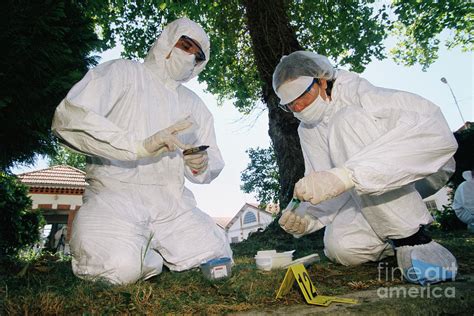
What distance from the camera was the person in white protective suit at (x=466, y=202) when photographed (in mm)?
6387

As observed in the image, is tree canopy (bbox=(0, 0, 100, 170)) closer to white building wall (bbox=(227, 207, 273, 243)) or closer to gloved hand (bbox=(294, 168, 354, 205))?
gloved hand (bbox=(294, 168, 354, 205))

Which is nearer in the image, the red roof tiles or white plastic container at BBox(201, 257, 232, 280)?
white plastic container at BBox(201, 257, 232, 280)

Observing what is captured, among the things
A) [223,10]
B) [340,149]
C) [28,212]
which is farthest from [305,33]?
[28,212]

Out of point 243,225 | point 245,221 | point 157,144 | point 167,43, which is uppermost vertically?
point 167,43

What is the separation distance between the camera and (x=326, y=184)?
1624mm

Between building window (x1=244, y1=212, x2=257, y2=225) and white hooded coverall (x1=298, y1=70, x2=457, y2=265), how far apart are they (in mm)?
48638

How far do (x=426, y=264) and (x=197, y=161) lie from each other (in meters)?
1.70

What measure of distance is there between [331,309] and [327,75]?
1.75 metres

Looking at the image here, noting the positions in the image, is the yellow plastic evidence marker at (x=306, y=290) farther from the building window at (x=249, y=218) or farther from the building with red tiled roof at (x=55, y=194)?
the building window at (x=249, y=218)

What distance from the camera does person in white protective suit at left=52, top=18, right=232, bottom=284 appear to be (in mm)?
1886

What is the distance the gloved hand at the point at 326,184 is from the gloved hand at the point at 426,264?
58 centimetres

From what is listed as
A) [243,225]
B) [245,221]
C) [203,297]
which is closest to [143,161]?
[203,297]

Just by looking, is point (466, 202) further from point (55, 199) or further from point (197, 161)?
point (55, 199)

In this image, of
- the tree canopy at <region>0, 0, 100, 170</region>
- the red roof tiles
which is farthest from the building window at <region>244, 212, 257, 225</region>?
the tree canopy at <region>0, 0, 100, 170</region>
